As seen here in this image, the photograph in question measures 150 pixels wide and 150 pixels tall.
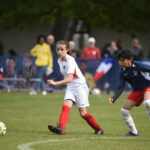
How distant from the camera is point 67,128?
1051cm

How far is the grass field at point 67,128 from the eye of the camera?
8.14 m

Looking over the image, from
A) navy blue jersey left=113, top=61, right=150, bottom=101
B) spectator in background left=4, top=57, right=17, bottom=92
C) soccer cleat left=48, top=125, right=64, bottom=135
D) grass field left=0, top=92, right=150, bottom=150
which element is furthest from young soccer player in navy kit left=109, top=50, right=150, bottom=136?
spectator in background left=4, top=57, right=17, bottom=92

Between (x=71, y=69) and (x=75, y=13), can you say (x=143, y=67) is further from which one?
(x=75, y=13)

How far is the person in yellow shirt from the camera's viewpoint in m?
18.9

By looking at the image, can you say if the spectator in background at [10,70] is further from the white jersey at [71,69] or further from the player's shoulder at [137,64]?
the player's shoulder at [137,64]

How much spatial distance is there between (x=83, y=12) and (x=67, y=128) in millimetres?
19486

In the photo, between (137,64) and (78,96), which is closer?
(137,64)

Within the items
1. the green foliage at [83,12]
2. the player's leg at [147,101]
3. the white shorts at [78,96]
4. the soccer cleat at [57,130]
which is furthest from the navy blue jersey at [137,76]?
the green foliage at [83,12]

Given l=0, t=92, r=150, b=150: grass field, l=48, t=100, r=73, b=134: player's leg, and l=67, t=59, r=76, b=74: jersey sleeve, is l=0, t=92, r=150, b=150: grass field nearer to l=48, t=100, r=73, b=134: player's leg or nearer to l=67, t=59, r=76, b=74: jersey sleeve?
l=48, t=100, r=73, b=134: player's leg

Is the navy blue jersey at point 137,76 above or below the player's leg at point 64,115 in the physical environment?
above

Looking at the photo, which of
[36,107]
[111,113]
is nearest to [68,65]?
[111,113]

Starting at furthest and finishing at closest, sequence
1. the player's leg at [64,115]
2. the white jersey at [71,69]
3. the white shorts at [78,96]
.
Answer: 1. the white shorts at [78,96]
2. the white jersey at [71,69]
3. the player's leg at [64,115]

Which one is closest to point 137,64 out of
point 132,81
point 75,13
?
point 132,81

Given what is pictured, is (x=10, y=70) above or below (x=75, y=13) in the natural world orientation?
below
